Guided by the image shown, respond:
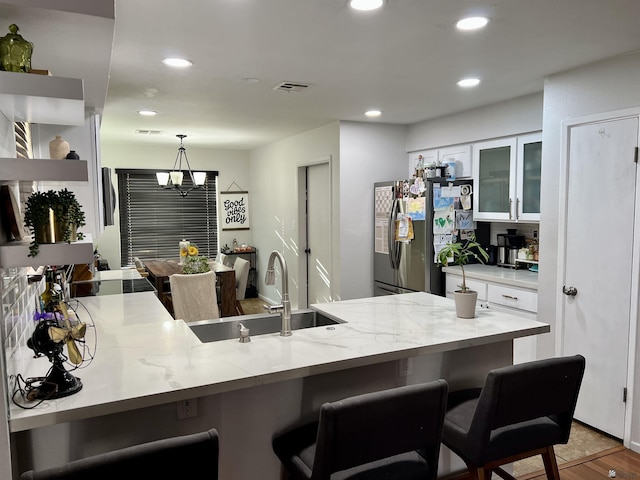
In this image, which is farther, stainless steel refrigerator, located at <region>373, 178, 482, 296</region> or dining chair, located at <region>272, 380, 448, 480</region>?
stainless steel refrigerator, located at <region>373, 178, 482, 296</region>

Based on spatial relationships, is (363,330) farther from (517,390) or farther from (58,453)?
(58,453)

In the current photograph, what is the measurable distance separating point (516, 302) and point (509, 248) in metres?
0.72

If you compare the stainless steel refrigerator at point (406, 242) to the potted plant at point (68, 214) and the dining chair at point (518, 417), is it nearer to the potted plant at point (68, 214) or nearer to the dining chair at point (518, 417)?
the dining chair at point (518, 417)

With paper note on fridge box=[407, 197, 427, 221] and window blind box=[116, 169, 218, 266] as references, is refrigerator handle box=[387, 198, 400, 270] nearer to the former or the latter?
paper note on fridge box=[407, 197, 427, 221]

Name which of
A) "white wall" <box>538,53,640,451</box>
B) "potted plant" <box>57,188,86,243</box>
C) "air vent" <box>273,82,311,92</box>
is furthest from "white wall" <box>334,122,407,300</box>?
"potted plant" <box>57,188,86,243</box>

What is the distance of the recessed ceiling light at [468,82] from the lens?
3224 millimetres

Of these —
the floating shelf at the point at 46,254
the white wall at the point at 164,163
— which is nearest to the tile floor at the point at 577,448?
the floating shelf at the point at 46,254

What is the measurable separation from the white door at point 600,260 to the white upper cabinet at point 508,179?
0.64 metres

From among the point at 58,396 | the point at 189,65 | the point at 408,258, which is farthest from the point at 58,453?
the point at 408,258

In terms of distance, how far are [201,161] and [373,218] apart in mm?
3442

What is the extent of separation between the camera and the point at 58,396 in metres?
1.43

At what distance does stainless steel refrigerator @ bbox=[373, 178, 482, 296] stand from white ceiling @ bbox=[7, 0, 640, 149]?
75 cm

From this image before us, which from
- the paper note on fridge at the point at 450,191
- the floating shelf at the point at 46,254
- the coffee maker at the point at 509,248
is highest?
the paper note on fridge at the point at 450,191

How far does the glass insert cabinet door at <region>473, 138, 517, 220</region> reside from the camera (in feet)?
12.8
